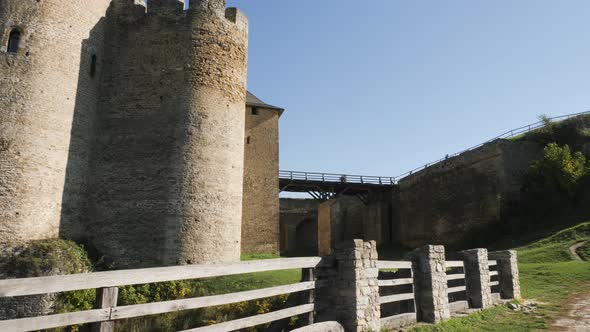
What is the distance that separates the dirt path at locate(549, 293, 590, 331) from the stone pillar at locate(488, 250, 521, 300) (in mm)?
1355

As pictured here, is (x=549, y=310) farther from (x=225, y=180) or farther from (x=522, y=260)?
(x=225, y=180)

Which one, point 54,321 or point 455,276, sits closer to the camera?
point 54,321

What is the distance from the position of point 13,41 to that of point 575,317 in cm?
1713

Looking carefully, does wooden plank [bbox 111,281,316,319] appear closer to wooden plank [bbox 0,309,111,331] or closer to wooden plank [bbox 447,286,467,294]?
wooden plank [bbox 0,309,111,331]

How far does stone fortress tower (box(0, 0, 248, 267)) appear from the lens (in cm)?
1424

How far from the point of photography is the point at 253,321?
17.8 feet

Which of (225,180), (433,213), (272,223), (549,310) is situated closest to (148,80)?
(225,180)

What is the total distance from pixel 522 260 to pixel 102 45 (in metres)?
17.7

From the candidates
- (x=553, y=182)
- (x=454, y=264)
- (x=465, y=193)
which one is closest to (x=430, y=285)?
(x=454, y=264)

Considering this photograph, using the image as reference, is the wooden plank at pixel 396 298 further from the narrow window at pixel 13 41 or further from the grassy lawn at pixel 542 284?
the narrow window at pixel 13 41

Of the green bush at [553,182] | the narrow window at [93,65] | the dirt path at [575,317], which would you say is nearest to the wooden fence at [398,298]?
the dirt path at [575,317]

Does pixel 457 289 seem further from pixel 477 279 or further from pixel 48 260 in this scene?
pixel 48 260

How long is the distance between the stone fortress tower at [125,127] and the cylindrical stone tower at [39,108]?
0.03m

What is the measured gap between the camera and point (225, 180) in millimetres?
16094
